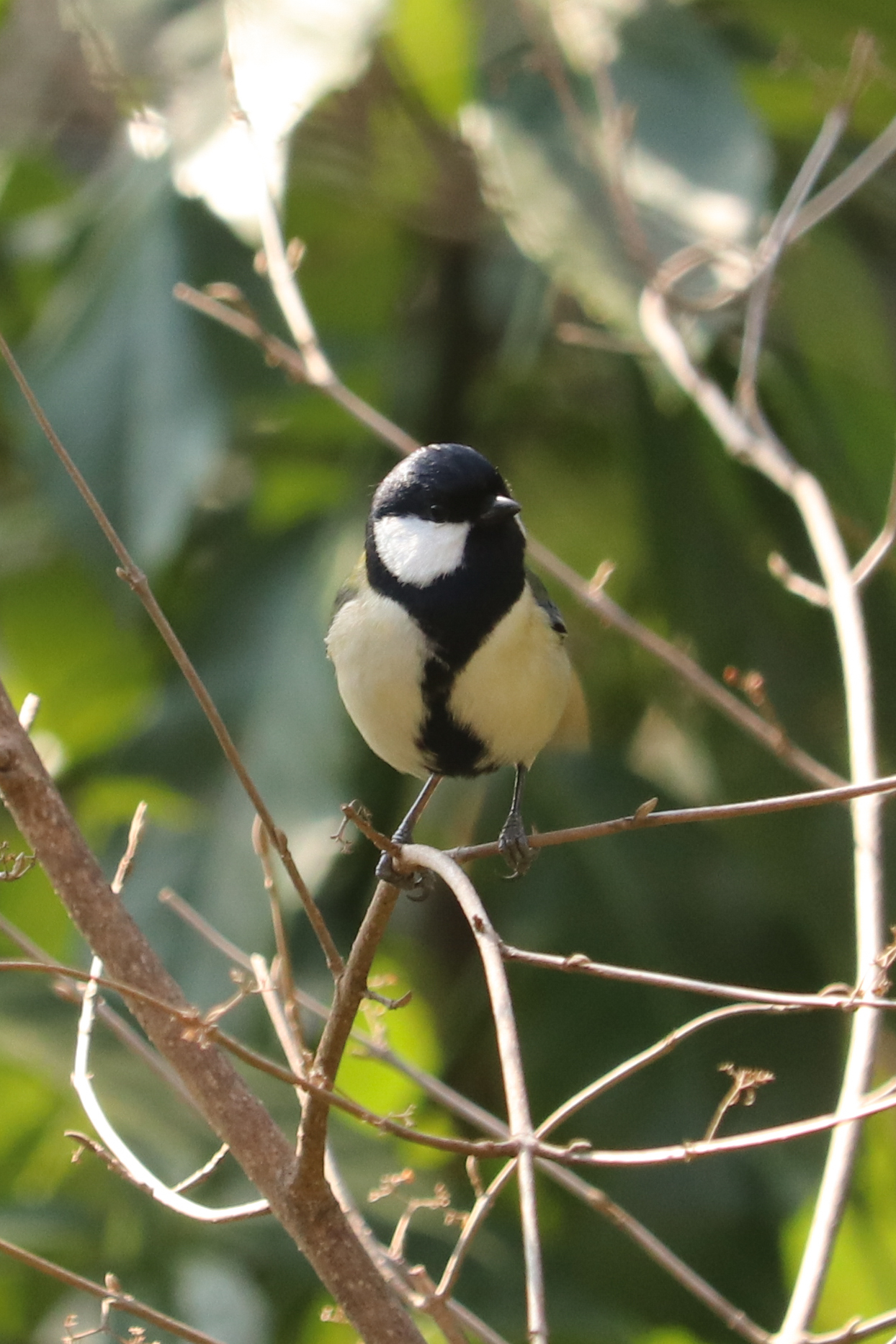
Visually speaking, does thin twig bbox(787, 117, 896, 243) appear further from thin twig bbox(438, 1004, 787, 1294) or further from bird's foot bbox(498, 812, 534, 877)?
thin twig bbox(438, 1004, 787, 1294)

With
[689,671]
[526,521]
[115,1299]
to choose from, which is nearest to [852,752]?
[689,671]

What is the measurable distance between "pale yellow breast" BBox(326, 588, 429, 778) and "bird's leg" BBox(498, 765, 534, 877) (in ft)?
0.36

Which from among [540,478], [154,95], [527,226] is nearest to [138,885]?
[540,478]

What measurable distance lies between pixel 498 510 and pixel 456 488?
0.04 meters

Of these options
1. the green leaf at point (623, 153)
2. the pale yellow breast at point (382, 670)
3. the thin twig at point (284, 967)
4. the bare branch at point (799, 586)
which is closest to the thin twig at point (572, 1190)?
the thin twig at point (284, 967)

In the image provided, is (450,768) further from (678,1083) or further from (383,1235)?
(678,1083)

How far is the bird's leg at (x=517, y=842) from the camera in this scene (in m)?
1.11

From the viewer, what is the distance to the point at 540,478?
231 centimetres

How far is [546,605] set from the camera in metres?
1.35

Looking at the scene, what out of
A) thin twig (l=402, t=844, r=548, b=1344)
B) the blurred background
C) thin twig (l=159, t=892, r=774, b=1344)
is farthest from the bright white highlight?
thin twig (l=402, t=844, r=548, b=1344)

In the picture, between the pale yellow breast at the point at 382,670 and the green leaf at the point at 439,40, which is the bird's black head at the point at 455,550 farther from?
the green leaf at the point at 439,40

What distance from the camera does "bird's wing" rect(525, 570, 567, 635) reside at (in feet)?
4.35

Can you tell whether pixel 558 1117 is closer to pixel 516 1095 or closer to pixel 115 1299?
pixel 516 1095

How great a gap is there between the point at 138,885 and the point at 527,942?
543mm
